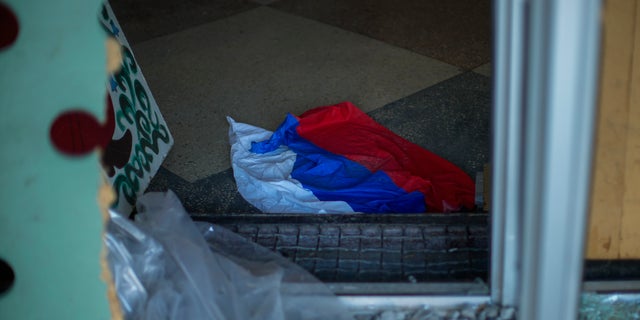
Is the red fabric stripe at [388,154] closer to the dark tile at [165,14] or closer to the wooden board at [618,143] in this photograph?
the wooden board at [618,143]

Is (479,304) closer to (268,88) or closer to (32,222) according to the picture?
(32,222)

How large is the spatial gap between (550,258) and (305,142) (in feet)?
6.45

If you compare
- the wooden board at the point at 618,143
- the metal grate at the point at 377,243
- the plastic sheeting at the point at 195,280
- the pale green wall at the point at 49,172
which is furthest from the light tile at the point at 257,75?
the wooden board at the point at 618,143

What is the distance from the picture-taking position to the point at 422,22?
14.5ft

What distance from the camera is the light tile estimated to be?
3309 mm

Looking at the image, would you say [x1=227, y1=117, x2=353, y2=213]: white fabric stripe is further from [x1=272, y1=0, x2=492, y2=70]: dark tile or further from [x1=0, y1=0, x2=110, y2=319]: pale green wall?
[x1=272, y1=0, x2=492, y2=70]: dark tile

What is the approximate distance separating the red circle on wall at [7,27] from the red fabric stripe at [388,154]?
1.64 metres

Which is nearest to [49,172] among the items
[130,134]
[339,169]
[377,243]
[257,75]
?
[377,243]

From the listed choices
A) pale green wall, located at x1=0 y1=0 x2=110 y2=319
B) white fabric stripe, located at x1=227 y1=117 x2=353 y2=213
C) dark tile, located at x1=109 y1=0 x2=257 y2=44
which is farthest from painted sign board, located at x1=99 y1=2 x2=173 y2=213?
dark tile, located at x1=109 y1=0 x2=257 y2=44

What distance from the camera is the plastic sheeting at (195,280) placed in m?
1.82

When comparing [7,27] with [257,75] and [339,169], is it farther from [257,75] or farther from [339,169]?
[257,75]

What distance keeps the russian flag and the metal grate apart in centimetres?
23

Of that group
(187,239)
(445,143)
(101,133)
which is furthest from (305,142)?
(101,133)

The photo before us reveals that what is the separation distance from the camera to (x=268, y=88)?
12.1 ft
